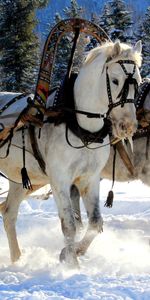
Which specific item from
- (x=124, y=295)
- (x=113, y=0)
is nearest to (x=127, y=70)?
(x=124, y=295)

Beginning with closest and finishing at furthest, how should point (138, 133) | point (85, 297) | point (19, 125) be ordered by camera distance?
point (85, 297)
point (19, 125)
point (138, 133)

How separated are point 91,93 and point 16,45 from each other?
19104mm

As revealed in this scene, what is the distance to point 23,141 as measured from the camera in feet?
22.3

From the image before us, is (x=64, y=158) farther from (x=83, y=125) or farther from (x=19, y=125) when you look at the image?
(x=19, y=125)

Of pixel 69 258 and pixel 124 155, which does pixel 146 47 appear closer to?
pixel 124 155

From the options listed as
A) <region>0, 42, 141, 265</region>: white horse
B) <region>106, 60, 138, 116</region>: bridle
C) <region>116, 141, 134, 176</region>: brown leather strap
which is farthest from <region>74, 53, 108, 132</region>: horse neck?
<region>116, 141, 134, 176</region>: brown leather strap

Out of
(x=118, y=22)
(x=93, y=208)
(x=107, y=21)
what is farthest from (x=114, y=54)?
(x=107, y=21)

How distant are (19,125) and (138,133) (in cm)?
192

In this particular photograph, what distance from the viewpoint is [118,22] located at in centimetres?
2858

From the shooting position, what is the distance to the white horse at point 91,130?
5625 millimetres

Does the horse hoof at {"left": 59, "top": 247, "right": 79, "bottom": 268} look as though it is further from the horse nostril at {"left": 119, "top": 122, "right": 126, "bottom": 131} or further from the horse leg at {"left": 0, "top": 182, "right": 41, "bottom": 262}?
the horse leg at {"left": 0, "top": 182, "right": 41, "bottom": 262}

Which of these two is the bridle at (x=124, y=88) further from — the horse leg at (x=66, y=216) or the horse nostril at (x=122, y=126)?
the horse leg at (x=66, y=216)

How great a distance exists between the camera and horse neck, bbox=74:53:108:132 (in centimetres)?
590

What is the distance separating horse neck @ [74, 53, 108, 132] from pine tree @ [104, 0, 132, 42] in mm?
22350
